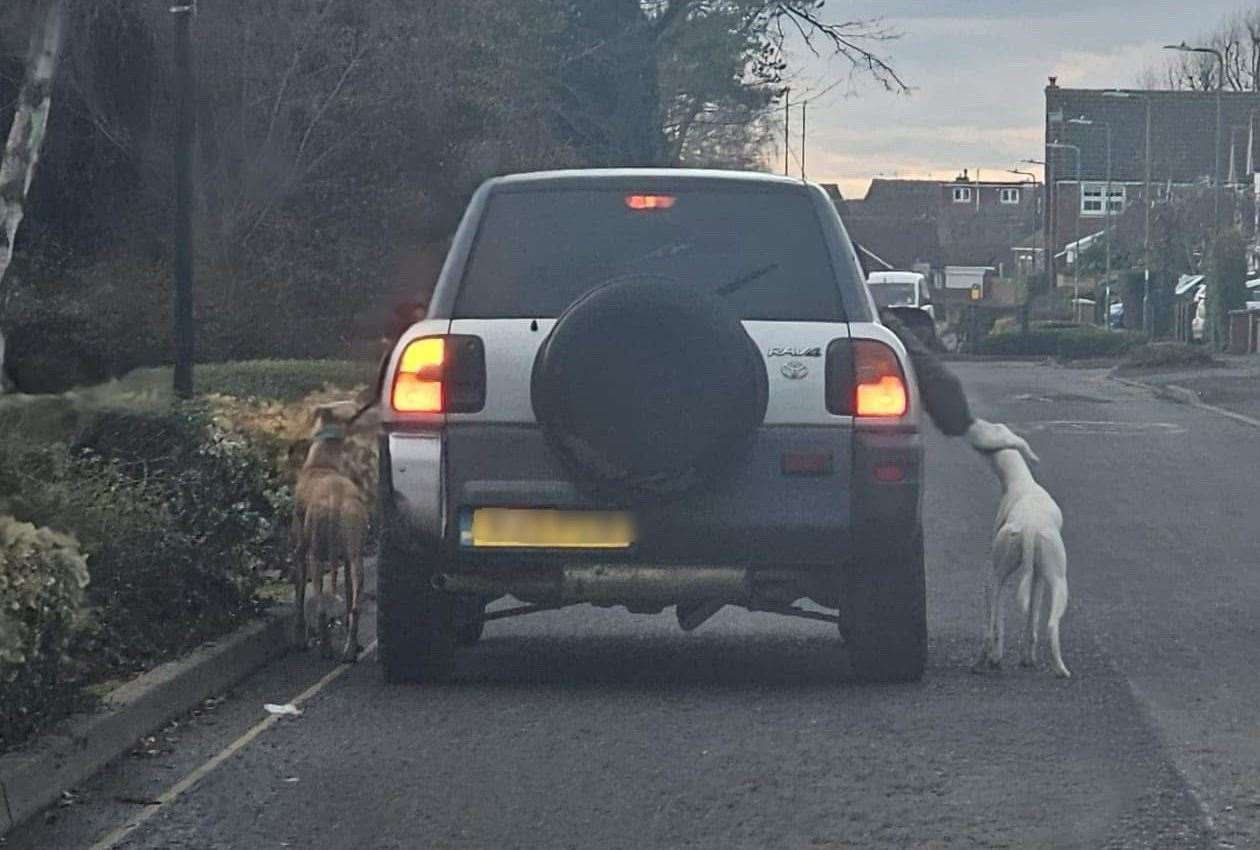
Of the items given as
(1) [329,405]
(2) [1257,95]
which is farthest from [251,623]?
(2) [1257,95]

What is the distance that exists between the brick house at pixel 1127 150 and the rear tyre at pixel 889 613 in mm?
Answer: 78299

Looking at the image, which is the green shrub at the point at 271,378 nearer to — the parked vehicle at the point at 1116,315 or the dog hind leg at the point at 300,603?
the dog hind leg at the point at 300,603

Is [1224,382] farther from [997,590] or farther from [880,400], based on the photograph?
[880,400]

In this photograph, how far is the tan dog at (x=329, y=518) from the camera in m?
9.34

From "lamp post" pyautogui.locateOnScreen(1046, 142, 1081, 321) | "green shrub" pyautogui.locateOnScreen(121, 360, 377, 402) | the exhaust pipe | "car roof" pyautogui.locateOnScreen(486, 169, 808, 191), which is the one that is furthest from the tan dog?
"lamp post" pyautogui.locateOnScreen(1046, 142, 1081, 321)

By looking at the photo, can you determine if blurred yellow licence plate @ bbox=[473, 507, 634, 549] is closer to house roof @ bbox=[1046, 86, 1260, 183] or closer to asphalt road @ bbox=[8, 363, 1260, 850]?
asphalt road @ bbox=[8, 363, 1260, 850]

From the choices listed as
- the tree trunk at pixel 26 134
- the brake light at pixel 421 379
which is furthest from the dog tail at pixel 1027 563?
the tree trunk at pixel 26 134

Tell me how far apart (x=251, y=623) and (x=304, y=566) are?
0.32 m

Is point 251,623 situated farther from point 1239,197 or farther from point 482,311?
point 1239,197

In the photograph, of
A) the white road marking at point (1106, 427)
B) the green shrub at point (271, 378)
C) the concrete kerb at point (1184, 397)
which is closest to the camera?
the green shrub at point (271, 378)

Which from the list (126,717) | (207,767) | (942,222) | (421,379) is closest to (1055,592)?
(421,379)

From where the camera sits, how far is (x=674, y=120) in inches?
1980

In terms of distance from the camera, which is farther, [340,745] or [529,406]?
[529,406]

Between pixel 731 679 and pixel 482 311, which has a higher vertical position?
pixel 482 311
